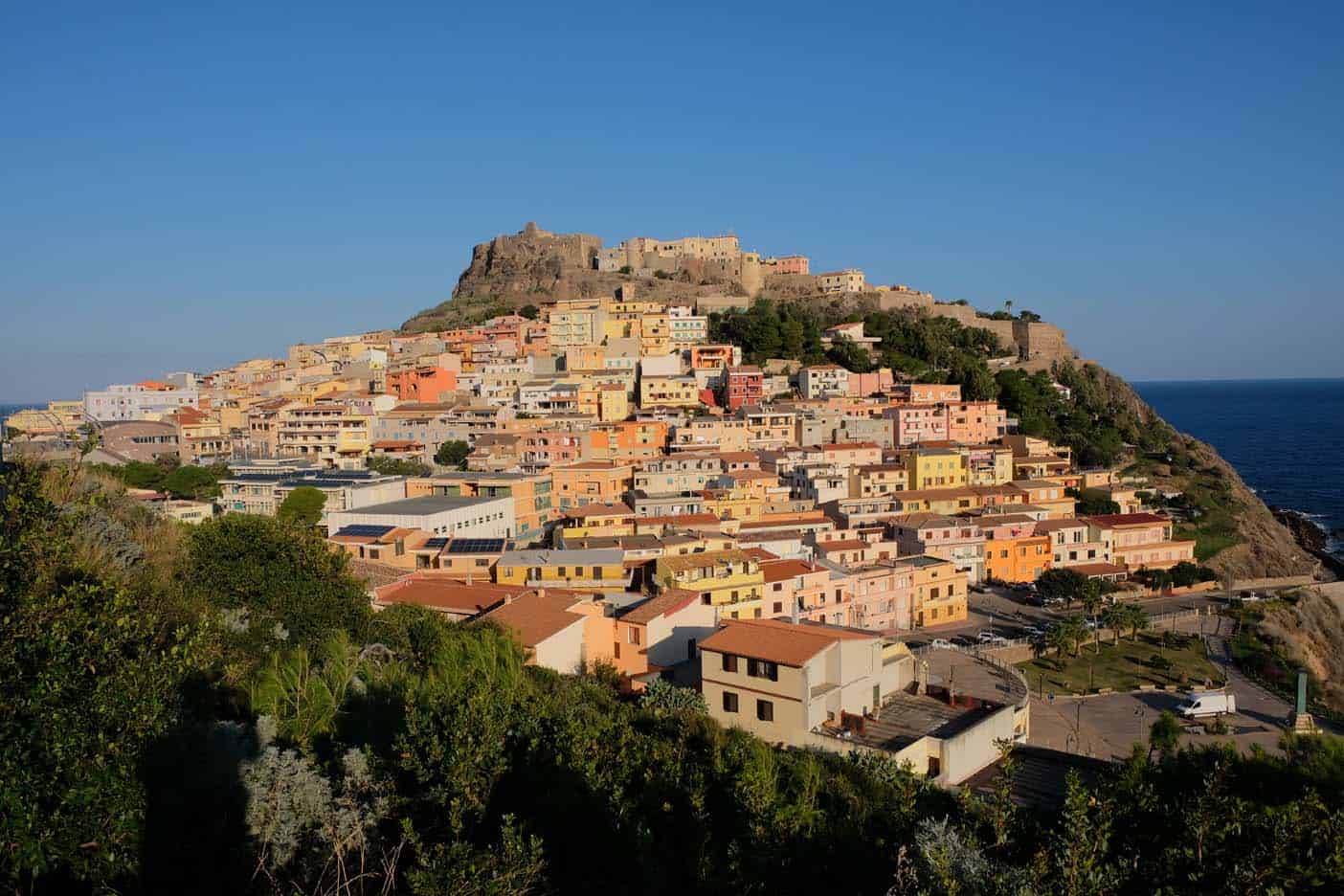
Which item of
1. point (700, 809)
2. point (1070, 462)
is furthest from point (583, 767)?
point (1070, 462)

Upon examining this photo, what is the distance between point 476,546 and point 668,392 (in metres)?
24.0

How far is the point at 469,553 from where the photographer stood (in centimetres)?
2617

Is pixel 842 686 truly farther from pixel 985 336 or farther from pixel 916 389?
pixel 985 336

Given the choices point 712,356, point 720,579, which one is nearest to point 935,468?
point 712,356

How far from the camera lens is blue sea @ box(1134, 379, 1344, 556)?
2391 inches

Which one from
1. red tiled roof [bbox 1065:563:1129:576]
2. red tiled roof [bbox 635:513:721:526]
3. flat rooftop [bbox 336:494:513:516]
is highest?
flat rooftop [bbox 336:494:513:516]

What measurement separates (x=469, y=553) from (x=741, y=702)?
1280cm

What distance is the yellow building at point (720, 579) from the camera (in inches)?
947

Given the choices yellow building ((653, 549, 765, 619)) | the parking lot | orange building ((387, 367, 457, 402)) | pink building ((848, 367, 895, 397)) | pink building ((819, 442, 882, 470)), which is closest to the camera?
yellow building ((653, 549, 765, 619))

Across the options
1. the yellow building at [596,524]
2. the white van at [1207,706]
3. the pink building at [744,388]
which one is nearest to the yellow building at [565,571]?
the yellow building at [596,524]

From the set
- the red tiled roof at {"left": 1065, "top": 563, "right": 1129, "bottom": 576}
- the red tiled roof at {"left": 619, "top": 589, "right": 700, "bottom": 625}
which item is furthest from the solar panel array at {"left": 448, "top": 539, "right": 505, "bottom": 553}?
the red tiled roof at {"left": 1065, "top": 563, "right": 1129, "bottom": 576}

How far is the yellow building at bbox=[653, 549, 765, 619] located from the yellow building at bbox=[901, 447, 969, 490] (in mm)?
16383

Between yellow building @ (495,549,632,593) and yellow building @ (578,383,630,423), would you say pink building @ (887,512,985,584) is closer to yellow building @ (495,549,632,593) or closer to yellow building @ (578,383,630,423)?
yellow building @ (495,549,632,593)

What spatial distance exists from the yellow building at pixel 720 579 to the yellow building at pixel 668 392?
24329 mm
